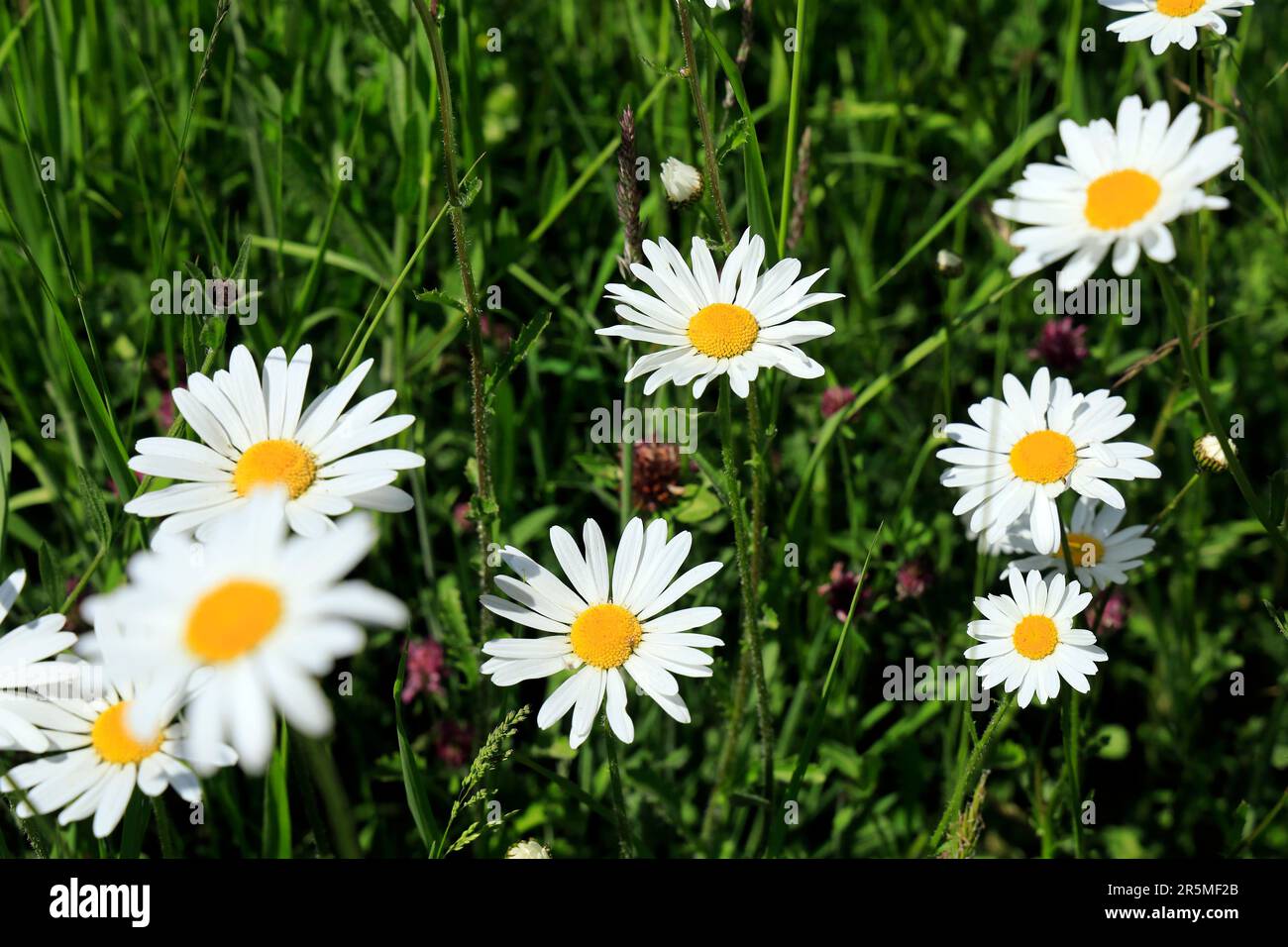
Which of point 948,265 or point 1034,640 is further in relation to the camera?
point 948,265

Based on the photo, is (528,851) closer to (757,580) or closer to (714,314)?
(757,580)

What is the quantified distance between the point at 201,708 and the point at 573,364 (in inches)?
67.4

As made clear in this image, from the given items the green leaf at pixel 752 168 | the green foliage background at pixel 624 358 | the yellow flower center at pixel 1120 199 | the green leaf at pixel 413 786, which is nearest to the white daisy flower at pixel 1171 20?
the green foliage background at pixel 624 358

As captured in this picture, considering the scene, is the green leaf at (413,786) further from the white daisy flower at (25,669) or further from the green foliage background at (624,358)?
the white daisy flower at (25,669)

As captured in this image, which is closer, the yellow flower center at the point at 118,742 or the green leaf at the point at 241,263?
the yellow flower center at the point at 118,742

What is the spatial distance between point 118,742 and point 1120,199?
170 cm

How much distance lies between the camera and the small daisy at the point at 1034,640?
195cm

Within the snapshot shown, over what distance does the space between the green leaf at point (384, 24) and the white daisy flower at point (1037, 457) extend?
1639 millimetres

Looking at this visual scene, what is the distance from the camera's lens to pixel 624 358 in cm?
261

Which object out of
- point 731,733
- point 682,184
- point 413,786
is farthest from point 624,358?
point 413,786

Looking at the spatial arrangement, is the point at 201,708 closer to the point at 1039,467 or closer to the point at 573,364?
the point at 1039,467

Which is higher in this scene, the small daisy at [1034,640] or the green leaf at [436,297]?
the green leaf at [436,297]

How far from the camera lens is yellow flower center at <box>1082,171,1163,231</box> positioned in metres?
1.58

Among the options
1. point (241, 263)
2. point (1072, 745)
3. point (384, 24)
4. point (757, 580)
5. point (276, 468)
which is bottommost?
point (1072, 745)
